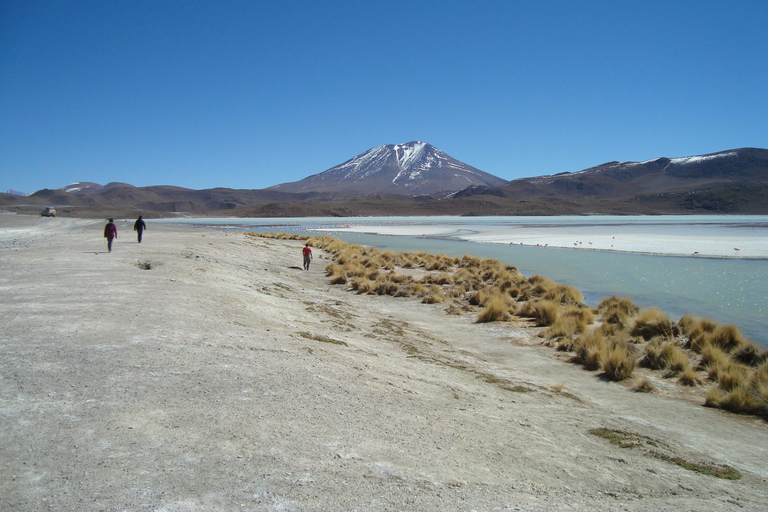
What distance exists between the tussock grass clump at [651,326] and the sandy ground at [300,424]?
2562 millimetres

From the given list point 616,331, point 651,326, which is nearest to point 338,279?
point 616,331

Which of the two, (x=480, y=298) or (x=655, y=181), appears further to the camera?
(x=655, y=181)

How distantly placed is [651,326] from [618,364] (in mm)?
2824

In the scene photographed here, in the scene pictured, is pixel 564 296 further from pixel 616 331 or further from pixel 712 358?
pixel 712 358

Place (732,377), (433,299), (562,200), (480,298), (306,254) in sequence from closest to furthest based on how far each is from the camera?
(732,377) → (480,298) → (433,299) → (306,254) → (562,200)

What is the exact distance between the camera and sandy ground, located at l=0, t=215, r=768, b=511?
3078mm

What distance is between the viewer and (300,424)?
4.09 m

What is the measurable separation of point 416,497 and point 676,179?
21363cm

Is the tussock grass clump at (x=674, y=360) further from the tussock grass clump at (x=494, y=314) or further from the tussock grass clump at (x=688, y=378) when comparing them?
the tussock grass clump at (x=494, y=314)

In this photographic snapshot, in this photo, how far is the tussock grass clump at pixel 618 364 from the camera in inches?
298

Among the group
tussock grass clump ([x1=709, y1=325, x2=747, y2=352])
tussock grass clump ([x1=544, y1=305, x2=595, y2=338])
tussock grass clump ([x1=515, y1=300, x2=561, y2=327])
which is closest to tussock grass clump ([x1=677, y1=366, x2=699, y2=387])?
tussock grass clump ([x1=709, y1=325, x2=747, y2=352])

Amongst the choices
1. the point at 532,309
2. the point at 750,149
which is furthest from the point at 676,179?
the point at 532,309

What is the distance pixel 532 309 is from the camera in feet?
40.5

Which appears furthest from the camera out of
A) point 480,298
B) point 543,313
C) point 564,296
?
point 480,298
